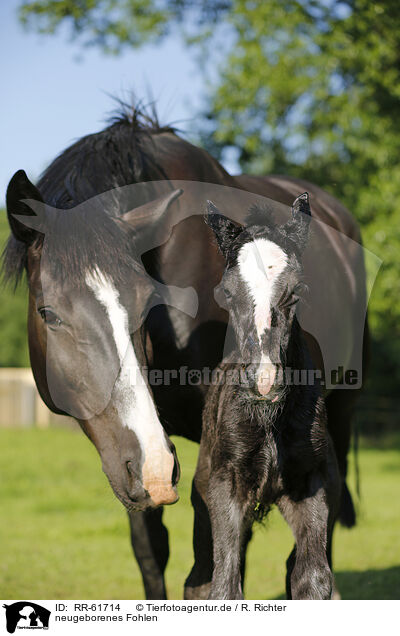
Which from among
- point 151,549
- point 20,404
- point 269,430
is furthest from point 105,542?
point 20,404

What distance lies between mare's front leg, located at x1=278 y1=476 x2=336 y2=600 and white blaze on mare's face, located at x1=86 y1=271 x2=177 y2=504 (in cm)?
57

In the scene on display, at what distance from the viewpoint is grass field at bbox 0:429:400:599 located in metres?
Answer: 5.41

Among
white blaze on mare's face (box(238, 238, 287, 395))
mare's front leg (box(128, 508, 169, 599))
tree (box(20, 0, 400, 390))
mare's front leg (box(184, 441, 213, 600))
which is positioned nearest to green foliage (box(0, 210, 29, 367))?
tree (box(20, 0, 400, 390))

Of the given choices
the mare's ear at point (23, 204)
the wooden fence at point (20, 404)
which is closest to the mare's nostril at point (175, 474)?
the mare's ear at point (23, 204)

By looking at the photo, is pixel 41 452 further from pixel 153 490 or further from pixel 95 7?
pixel 153 490

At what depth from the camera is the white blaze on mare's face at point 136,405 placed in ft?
8.34

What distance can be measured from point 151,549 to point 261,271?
2311 mm

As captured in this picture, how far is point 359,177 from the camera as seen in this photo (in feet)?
53.6

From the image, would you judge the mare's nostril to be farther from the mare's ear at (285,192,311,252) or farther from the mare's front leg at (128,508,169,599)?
the mare's front leg at (128,508,169,599)

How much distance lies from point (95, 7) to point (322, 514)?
14.6 metres

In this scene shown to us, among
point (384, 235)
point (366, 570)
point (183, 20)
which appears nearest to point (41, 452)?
point (384, 235)

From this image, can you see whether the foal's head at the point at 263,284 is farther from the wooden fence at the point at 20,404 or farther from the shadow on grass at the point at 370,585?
the wooden fence at the point at 20,404

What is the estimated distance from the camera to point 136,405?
8.81ft

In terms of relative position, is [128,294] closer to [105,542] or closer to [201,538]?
[201,538]
